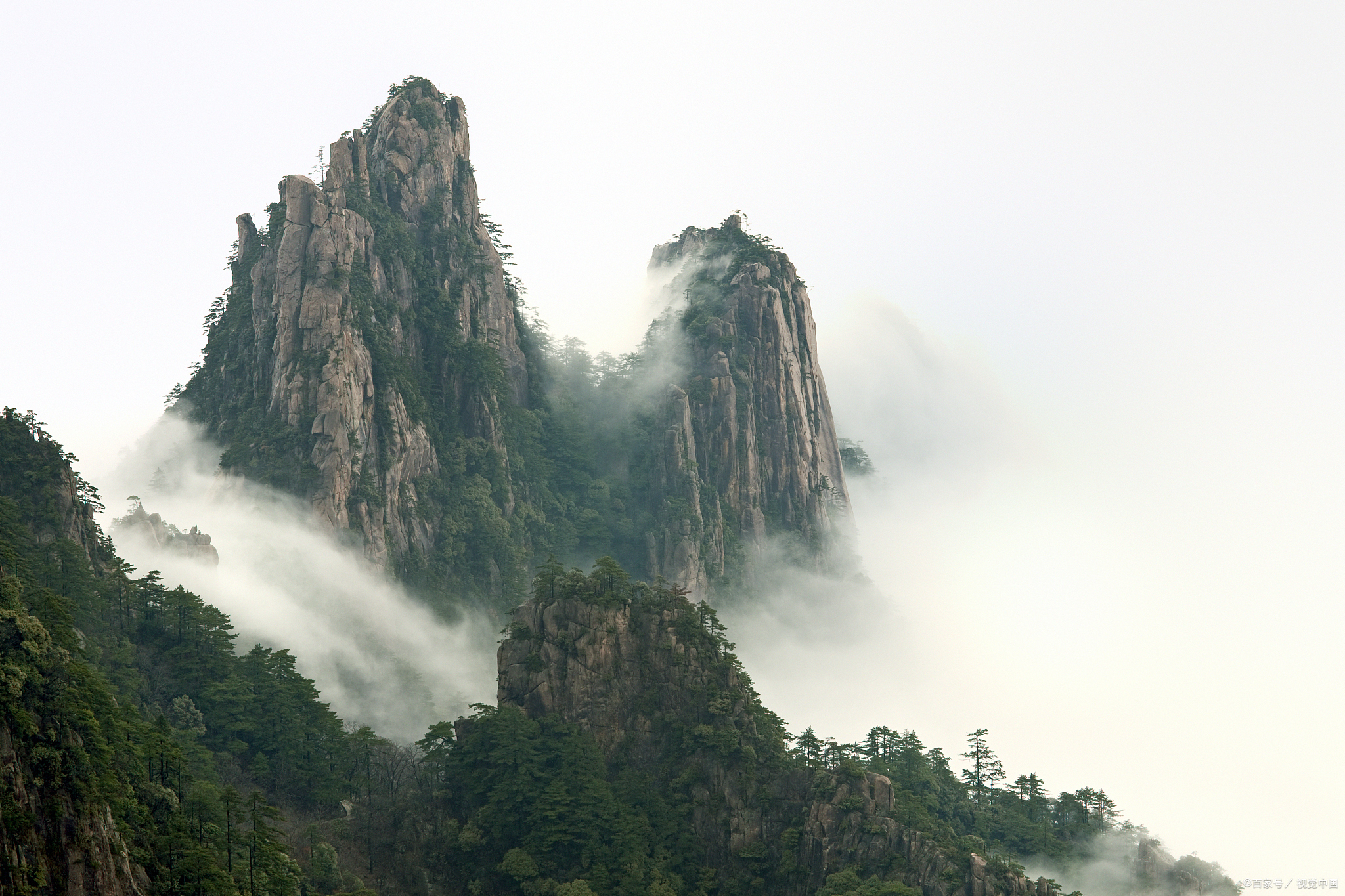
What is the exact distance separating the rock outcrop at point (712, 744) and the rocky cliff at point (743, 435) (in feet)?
134

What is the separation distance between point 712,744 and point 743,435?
64.5 meters

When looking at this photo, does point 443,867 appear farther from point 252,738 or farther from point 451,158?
point 451,158

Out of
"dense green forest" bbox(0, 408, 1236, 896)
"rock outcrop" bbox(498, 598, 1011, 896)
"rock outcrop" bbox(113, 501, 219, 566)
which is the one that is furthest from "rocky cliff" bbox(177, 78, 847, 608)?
"rock outcrop" bbox(498, 598, 1011, 896)

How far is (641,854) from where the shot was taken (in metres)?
106

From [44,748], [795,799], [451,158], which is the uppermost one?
[451,158]

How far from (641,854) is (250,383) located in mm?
60626

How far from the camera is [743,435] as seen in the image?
174 m

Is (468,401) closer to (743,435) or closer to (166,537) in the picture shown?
(743,435)

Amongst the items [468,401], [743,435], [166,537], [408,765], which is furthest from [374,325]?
[743,435]

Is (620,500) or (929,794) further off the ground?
(620,500)

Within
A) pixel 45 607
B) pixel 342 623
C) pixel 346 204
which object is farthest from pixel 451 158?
pixel 45 607

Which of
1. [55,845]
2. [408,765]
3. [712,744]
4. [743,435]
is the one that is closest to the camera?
[55,845]

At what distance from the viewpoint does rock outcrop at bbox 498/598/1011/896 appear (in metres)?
105

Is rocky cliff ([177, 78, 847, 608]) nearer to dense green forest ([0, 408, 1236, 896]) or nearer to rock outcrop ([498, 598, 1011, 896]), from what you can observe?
dense green forest ([0, 408, 1236, 896])
